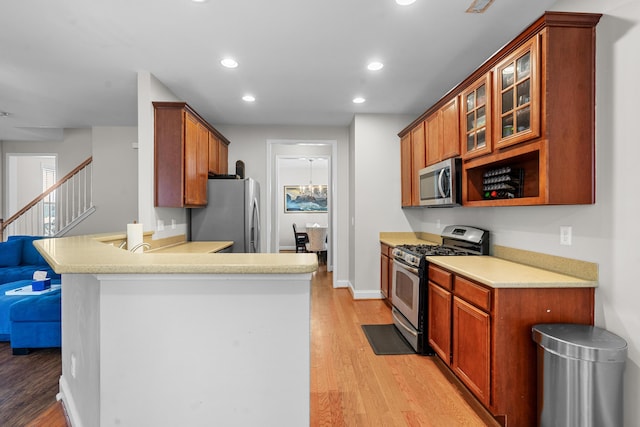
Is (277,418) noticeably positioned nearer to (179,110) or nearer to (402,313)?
(402,313)

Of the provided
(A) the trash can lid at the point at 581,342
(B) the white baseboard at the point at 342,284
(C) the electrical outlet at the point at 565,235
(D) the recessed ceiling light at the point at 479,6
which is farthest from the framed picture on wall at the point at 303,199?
(A) the trash can lid at the point at 581,342

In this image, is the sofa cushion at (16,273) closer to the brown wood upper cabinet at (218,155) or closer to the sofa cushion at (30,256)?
the sofa cushion at (30,256)

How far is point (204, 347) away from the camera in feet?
4.57

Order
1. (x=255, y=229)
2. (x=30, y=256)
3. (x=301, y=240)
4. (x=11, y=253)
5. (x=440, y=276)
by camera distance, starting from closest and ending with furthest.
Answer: (x=440, y=276) < (x=255, y=229) < (x=11, y=253) < (x=30, y=256) < (x=301, y=240)

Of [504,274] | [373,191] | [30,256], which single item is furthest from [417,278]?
[30,256]

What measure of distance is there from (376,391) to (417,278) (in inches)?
38.6

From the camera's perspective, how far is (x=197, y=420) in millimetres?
1392

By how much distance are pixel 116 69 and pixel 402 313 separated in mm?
3571

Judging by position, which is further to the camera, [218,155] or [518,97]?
[218,155]

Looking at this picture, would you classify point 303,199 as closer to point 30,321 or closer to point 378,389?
point 30,321

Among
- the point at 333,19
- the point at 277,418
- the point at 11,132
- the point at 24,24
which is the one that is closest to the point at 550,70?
the point at 333,19

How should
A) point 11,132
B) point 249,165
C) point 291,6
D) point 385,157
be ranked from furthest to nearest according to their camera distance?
point 11,132 → point 249,165 → point 385,157 → point 291,6

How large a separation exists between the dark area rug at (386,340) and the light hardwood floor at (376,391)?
0.24 feet

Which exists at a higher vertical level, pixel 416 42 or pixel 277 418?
pixel 416 42
